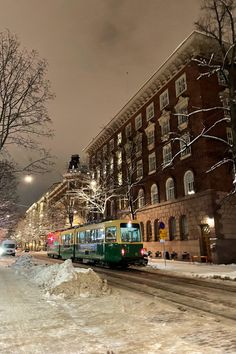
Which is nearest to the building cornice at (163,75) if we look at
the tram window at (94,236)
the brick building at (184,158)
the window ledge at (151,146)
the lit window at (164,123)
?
the brick building at (184,158)

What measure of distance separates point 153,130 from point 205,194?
1308 cm

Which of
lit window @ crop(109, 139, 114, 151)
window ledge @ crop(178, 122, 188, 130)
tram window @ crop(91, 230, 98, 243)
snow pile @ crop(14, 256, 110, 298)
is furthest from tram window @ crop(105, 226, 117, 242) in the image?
lit window @ crop(109, 139, 114, 151)

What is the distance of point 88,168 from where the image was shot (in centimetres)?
5394

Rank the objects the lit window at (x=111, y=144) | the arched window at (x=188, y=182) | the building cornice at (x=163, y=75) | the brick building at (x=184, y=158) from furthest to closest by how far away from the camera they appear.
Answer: the lit window at (x=111, y=144)
the arched window at (x=188, y=182)
the building cornice at (x=163, y=75)
the brick building at (x=184, y=158)

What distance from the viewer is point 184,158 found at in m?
33.6

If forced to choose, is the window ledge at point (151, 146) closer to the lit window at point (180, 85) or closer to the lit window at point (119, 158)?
the lit window at point (180, 85)

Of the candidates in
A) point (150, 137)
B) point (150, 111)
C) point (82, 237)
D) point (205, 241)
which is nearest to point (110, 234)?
point (82, 237)

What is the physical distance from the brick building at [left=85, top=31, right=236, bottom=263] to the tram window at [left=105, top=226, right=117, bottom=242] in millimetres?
6075

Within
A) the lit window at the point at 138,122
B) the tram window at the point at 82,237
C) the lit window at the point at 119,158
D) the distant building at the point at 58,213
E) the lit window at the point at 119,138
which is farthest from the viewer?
the distant building at the point at 58,213

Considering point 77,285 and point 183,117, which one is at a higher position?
point 183,117

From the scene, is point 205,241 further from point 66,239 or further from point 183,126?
point 66,239

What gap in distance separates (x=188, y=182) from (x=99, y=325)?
26.6m

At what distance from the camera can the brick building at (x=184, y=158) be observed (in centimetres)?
2953

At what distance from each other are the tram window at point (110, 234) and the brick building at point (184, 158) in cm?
608
